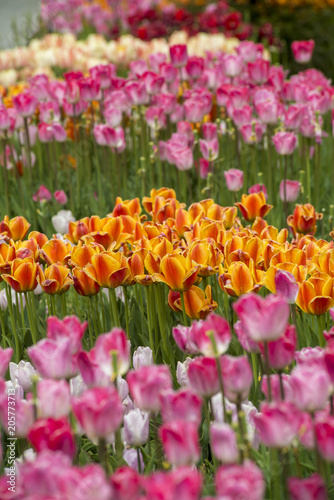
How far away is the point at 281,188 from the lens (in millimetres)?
3779

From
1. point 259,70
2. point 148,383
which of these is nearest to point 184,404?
point 148,383

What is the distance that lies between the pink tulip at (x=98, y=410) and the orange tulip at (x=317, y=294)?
2.76 ft

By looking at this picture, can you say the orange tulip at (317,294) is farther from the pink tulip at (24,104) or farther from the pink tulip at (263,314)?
the pink tulip at (24,104)

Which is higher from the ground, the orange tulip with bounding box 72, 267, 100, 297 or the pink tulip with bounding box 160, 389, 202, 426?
the pink tulip with bounding box 160, 389, 202, 426

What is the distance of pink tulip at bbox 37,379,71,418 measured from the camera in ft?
4.37

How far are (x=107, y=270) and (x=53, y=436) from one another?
3.06 ft

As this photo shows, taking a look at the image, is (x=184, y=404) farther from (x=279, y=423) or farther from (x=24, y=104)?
(x=24, y=104)

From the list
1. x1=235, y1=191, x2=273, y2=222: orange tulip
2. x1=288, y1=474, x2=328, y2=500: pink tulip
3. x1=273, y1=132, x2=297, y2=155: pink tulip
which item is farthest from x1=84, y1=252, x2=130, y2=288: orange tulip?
x1=273, y1=132, x2=297, y2=155: pink tulip

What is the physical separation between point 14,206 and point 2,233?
1780mm

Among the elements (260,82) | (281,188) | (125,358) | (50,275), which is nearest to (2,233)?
(50,275)

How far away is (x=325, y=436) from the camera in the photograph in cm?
126

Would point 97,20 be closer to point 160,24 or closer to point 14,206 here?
point 160,24

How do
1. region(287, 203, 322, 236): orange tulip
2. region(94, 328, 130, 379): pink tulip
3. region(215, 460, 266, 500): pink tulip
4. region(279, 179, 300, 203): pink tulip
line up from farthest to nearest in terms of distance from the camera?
region(279, 179, 300, 203): pink tulip → region(287, 203, 322, 236): orange tulip → region(94, 328, 130, 379): pink tulip → region(215, 460, 266, 500): pink tulip

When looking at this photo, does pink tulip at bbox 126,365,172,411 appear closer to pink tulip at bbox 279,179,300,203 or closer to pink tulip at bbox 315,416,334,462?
pink tulip at bbox 315,416,334,462
